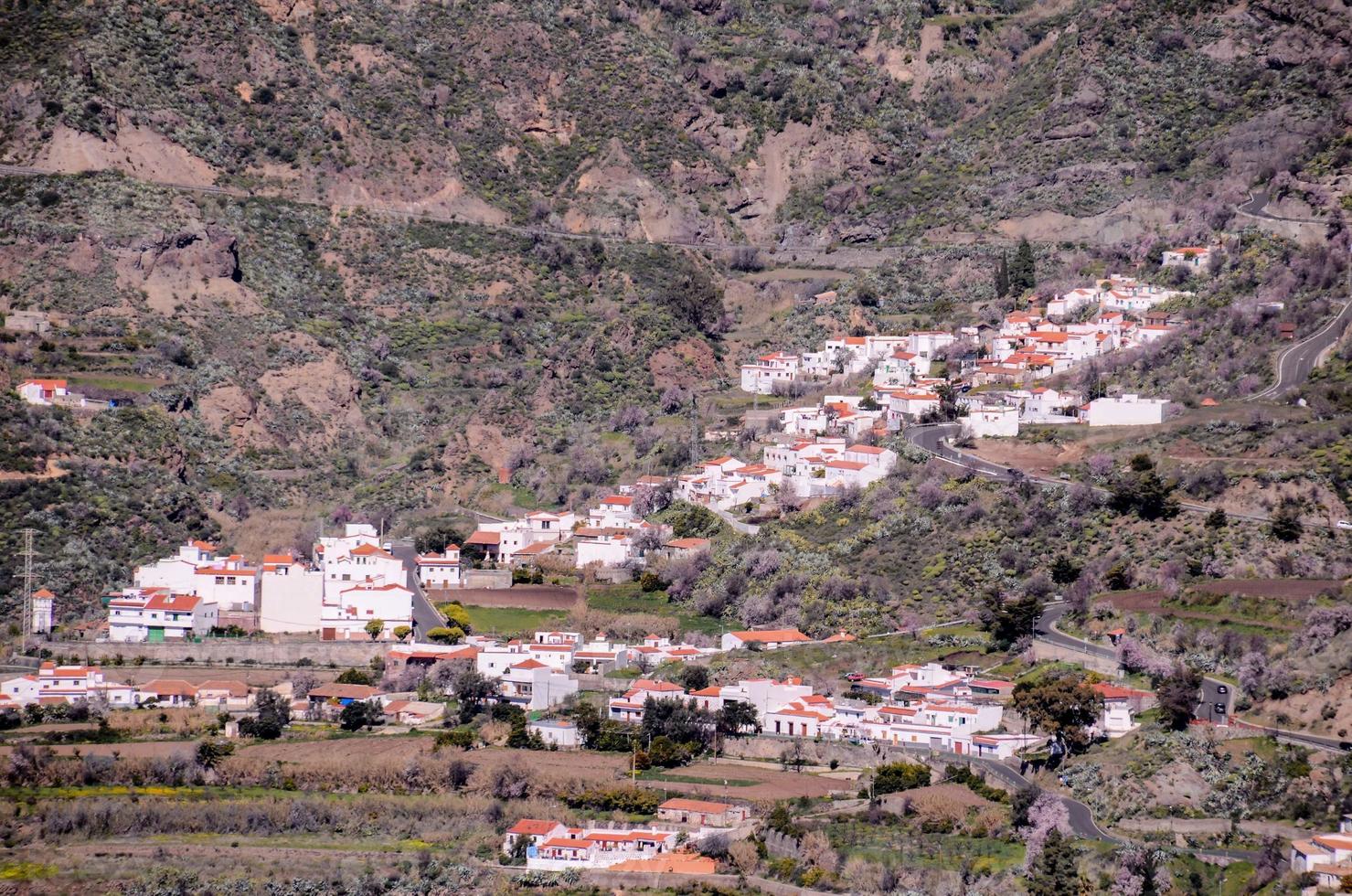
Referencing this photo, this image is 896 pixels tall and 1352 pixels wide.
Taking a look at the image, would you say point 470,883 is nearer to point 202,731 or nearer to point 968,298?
point 202,731

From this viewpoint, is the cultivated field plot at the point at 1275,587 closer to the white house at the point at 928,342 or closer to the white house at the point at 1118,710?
the white house at the point at 1118,710

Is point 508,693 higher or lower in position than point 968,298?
lower

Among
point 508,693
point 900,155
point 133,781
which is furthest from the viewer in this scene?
point 900,155

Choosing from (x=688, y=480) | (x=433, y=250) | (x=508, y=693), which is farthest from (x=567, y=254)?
(x=508, y=693)

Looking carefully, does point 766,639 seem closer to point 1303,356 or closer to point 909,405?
point 909,405

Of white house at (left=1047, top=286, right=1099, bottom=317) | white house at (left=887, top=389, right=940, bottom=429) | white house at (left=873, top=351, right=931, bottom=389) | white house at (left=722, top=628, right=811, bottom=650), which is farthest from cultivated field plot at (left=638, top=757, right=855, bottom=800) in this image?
white house at (left=1047, top=286, right=1099, bottom=317)

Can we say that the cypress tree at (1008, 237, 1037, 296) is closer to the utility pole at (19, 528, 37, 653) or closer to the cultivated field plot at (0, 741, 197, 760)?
the utility pole at (19, 528, 37, 653)

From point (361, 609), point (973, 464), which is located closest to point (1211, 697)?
point (973, 464)
